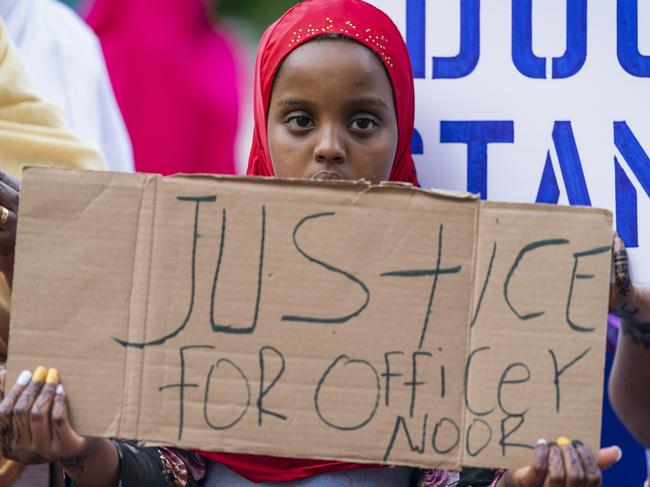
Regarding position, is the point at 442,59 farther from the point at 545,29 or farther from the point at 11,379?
the point at 11,379

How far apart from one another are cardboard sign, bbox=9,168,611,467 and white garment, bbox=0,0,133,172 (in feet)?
5.09

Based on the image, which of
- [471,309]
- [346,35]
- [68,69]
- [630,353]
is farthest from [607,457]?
[68,69]

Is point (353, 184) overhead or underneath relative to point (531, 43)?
underneath

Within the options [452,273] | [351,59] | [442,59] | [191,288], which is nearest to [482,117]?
[442,59]

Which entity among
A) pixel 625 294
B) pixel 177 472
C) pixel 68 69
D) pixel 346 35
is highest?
pixel 68 69

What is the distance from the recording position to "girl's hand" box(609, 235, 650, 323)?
227 cm

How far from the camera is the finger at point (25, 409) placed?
1873 mm

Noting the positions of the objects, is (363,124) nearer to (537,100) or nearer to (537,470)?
(537,100)

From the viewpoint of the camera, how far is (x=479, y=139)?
2.64 meters

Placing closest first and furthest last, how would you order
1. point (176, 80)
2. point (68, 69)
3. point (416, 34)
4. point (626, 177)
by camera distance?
1. point (626, 177)
2. point (416, 34)
3. point (68, 69)
4. point (176, 80)

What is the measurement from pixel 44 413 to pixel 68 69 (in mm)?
1861

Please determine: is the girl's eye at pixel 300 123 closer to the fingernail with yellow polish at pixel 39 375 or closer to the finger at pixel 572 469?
the fingernail with yellow polish at pixel 39 375

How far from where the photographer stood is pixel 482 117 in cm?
264

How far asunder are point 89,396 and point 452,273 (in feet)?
2.08
